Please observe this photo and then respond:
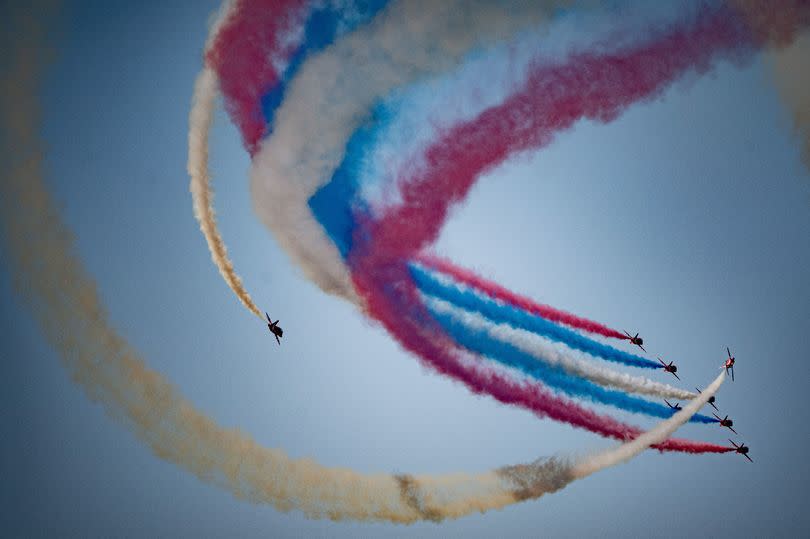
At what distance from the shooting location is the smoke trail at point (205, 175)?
29.9ft

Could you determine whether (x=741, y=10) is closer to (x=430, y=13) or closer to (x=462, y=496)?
(x=430, y=13)

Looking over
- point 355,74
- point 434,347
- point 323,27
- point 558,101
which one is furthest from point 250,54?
point 434,347

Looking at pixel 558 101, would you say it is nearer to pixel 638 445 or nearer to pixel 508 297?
pixel 508 297

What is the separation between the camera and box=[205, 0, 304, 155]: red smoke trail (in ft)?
28.1

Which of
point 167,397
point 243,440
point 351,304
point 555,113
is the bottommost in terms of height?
point 243,440

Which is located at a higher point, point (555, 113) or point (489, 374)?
point (555, 113)

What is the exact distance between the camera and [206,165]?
9.82m

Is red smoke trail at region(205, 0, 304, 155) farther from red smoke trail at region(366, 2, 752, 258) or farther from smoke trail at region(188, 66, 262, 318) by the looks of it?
red smoke trail at region(366, 2, 752, 258)

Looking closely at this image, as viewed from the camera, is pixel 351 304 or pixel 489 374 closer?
pixel 351 304

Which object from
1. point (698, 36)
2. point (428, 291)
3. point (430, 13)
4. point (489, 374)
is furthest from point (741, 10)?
point (489, 374)

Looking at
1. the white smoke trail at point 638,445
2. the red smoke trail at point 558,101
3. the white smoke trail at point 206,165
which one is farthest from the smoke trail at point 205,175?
the white smoke trail at point 638,445

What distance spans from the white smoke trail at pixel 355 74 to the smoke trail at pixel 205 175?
94cm

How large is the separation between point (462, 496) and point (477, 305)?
5495 millimetres

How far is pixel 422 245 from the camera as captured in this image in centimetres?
1157
